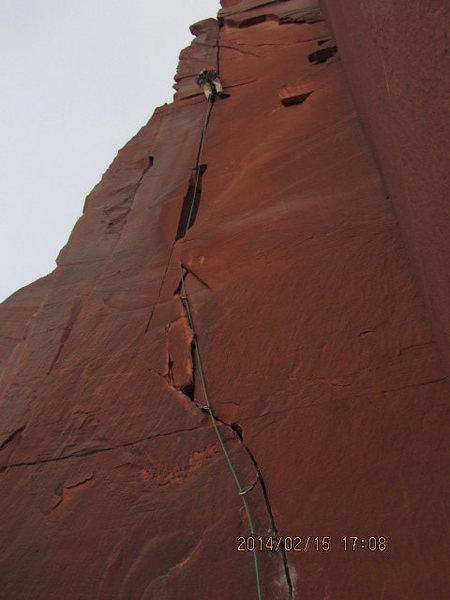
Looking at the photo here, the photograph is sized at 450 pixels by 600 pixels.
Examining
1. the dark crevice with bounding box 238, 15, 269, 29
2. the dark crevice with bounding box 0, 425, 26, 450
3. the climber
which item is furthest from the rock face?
the dark crevice with bounding box 238, 15, 269, 29

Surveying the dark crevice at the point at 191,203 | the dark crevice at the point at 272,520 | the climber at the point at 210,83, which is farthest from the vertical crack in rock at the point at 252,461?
the climber at the point at 210,83

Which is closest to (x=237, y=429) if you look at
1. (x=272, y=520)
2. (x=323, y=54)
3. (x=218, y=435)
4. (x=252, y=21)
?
(x=218, y=435)

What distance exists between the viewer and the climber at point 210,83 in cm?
496

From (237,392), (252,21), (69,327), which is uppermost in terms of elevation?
(252,21)

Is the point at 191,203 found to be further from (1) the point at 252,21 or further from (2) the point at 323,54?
(1) the point at 252,21

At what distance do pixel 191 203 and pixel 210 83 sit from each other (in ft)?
6.16

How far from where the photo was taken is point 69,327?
3.30 m

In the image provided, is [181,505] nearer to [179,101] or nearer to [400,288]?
[400,288]

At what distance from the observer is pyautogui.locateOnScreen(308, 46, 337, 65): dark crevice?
457 centimetres

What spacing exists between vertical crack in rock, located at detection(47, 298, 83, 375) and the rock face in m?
0.01

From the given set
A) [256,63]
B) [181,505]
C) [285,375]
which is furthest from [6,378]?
[256,63]

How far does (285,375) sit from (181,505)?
2.38 feet

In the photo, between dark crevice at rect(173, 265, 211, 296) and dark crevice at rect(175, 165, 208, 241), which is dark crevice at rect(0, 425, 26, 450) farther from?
dark crevice at rect(175, 165, 208, 241)

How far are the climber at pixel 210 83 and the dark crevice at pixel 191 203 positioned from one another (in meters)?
1.24
